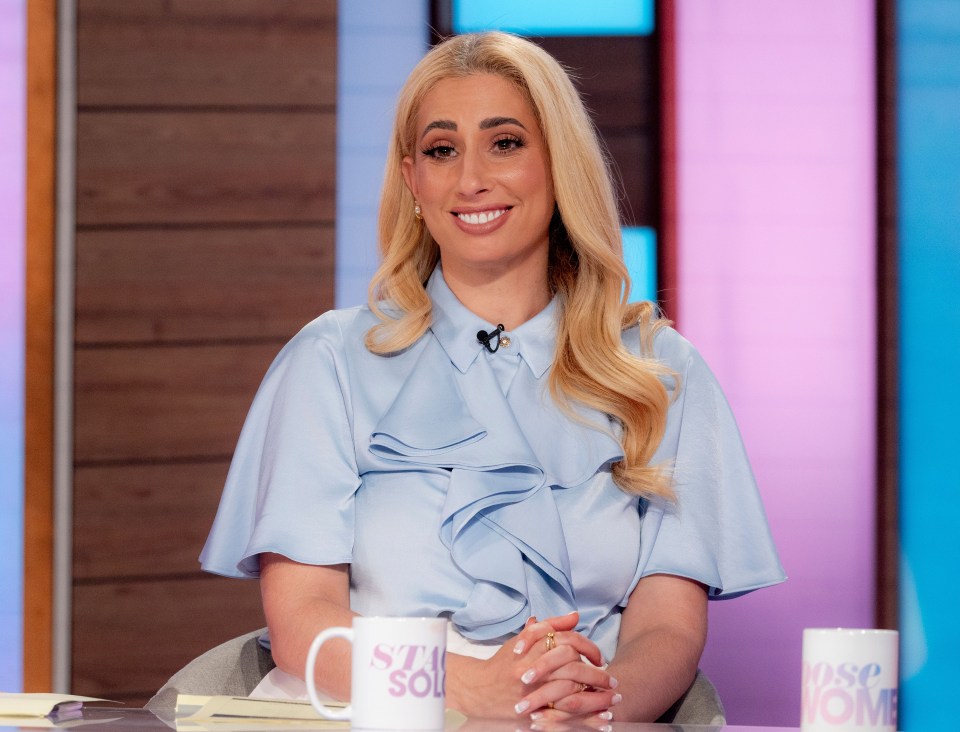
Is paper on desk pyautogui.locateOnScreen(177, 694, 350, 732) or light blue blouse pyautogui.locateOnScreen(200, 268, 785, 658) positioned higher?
light blue blouse pyautogui.locateOnScreen(200, 268, 785, 658)

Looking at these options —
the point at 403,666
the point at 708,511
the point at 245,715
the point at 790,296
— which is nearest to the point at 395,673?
the point at 403,666

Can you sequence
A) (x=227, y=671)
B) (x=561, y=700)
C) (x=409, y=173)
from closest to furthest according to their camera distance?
(x=561, y=700)
(x=227, y=671)
(x=409, y=173)

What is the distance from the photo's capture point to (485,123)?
2.09m

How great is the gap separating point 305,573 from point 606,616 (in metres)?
0.45

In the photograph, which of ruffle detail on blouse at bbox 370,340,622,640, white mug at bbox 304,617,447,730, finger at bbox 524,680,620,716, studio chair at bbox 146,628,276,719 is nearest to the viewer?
white mug at bbox 304,617,447,730

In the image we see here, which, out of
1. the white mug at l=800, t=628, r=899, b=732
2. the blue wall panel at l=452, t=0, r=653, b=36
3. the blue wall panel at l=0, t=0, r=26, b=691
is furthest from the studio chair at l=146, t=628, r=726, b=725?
the blue wall panel at l=452, t=0, r=653, b=36

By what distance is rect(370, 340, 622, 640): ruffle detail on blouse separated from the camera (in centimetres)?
184

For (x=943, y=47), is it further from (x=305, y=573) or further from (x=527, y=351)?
(x=305, y=573)

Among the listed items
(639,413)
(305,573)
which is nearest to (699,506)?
(639,413)

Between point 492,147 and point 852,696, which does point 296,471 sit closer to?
point 492,147

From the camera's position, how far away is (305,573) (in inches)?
72.1

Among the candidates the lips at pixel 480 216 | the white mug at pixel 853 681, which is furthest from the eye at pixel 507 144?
the white mug at pixel 853 681

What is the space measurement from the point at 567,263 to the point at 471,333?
0.26 meters

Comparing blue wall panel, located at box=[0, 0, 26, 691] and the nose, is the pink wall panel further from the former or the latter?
blue wall panel, located at box=[0, 0, 26, 691]
